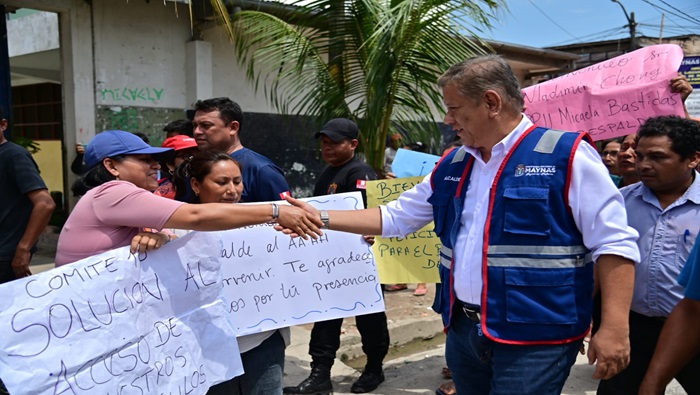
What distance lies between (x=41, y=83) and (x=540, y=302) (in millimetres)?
13948

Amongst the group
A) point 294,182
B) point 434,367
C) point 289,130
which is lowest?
point 434,367

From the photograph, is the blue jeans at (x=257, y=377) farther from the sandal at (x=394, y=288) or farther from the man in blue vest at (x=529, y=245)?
the sandal at (x=394, y=288)

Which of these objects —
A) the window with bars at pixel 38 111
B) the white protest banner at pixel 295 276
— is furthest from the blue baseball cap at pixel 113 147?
the window with bars at pixel 38 111

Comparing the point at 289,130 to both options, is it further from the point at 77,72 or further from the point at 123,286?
the point at 123,286

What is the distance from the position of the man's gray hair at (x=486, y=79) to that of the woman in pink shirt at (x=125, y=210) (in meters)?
0.93

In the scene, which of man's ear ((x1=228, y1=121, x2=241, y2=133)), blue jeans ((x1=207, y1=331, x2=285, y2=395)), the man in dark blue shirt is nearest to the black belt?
blue jeans ((x1=207, y1=331, x2=285, y2=395))

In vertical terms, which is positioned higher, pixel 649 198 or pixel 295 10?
pixel 295 10

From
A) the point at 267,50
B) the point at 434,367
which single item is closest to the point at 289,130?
the point at 267,50

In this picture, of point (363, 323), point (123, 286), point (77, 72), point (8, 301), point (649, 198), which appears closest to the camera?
point (8, 301)

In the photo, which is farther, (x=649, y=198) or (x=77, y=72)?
(x=77, y=72)

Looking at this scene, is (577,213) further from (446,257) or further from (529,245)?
(446,257)

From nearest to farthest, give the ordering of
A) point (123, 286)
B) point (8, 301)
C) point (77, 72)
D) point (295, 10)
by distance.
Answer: point (8, 301)
point (123, 286)
point (295, 10)
point (77, 72)

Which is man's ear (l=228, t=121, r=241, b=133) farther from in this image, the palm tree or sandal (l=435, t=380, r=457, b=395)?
sandal (l=435, t=380, r=457, b=395)

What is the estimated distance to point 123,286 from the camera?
2381 millimetres
